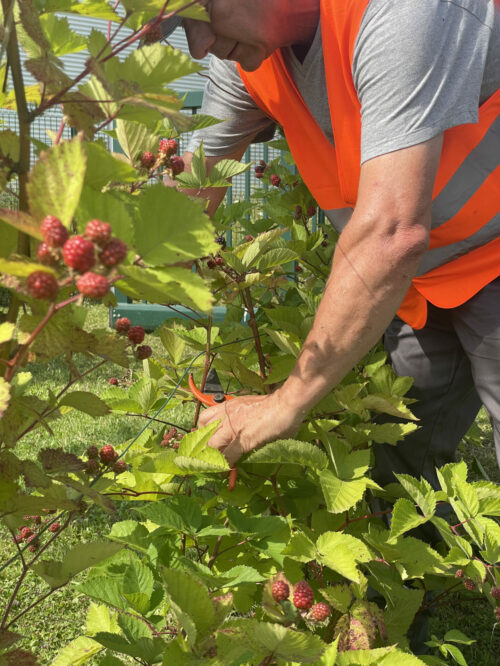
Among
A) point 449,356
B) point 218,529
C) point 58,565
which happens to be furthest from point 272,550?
point 449,356

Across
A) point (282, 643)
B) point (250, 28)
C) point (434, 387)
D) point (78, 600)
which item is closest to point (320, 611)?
point (282, 643)

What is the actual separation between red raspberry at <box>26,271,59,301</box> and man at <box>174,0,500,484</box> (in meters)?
0.90

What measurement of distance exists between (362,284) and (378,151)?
0.26 m

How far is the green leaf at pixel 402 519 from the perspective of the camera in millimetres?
1444

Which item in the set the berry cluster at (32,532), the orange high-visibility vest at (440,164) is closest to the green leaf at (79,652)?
the berry cluster at (32,532)

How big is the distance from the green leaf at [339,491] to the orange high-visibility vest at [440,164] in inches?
28.2

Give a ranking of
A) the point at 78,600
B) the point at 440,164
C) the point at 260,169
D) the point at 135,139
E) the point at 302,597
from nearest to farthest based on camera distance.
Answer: the point at 302,597, the point at 135,139, the point at 440,164, the point at 78,600, the point at 260,169

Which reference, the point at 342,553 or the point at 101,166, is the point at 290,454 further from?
the point at 101,166

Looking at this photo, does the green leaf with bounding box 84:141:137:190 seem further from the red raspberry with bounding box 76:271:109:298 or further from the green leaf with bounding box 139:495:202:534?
the green leaf with bounding box 139:495:202:534

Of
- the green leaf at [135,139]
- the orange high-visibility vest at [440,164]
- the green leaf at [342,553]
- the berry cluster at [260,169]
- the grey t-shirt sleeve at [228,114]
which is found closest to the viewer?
the green leaf at [135,139]

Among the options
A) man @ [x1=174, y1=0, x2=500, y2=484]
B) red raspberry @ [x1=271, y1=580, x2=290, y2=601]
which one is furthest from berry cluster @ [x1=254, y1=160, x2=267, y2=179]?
red raspberry @ [x1=271, y1=580, x2=290, y2=601]

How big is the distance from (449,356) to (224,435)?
100 cm

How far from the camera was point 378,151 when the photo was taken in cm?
137

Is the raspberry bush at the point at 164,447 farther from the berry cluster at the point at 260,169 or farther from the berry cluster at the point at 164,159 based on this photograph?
the berry cluster at the point at 260,169
